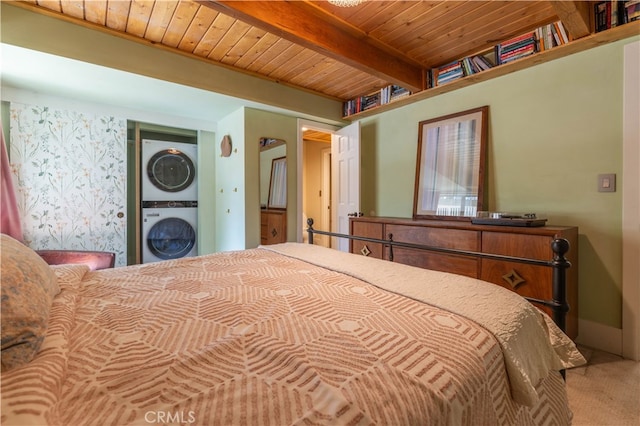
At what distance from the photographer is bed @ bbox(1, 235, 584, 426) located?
0.50 m

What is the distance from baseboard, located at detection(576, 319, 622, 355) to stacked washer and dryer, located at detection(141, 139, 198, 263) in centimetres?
416

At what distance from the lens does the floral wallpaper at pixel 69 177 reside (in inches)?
103

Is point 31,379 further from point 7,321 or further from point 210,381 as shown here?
point 210,381

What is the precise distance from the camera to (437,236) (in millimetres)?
2375

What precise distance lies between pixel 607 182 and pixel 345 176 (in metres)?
2.50

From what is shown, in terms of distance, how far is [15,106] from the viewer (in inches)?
101

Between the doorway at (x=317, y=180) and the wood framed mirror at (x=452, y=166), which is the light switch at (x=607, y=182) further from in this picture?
the doorway at (x=317, y=180)

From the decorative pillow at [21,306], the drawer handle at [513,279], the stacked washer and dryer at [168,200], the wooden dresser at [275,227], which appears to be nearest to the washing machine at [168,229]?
the stacked washer and dryer at [168,200]

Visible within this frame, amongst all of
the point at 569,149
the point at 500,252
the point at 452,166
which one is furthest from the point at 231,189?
the point at 569,149

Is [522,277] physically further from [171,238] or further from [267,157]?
[171,238]

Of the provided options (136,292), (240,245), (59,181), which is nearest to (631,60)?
(136,292)

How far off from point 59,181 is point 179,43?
6.19 ft

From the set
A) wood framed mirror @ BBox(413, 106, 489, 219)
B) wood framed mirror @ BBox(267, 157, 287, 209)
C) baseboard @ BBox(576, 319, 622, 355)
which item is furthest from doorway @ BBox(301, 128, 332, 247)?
baseboard @ BBox(576, 319, 622, 355)
